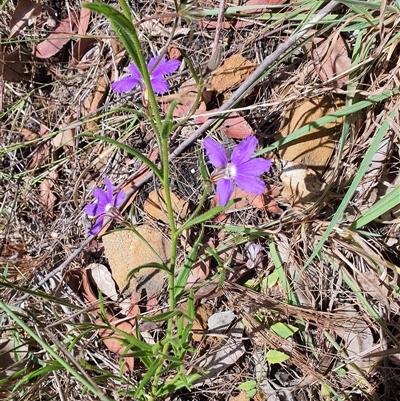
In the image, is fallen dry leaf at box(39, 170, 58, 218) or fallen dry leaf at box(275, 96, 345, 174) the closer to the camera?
fallen dry leaf at box(275, 96, 345, 174)

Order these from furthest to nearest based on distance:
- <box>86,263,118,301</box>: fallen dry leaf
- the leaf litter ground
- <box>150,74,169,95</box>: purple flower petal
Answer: <box>86,263,118,301</box>: fallen dry leaf → the leaf litter ground → <box>150,74,169,95</box>: purple flower petal

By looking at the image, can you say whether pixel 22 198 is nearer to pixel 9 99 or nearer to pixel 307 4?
pixel 9 99

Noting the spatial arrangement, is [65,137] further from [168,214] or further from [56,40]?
[168,214]

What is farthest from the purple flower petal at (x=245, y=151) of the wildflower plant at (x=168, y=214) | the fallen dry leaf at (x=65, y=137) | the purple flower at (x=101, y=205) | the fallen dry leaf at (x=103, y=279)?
the fallen dry leaf at (x=65, y=137)

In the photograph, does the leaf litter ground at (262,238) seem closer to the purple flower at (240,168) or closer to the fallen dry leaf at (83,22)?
the fallen dry leaf at (83,22)

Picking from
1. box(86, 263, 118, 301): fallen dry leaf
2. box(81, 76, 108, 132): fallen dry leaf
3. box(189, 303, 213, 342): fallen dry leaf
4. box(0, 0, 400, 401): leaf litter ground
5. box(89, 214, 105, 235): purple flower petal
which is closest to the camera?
box(89, 214, 105, 235): purple flower petal

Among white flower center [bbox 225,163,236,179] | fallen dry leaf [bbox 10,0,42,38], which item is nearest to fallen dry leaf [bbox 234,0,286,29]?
white flower center [bbox 225,163,236,179]

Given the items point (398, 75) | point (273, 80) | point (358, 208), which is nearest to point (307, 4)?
point (273, 80)

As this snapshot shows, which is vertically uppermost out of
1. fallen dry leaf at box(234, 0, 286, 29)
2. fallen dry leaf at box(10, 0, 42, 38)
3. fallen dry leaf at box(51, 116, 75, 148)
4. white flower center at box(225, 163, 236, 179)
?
fallen dry leaf at box(10, 0, 42, 38)

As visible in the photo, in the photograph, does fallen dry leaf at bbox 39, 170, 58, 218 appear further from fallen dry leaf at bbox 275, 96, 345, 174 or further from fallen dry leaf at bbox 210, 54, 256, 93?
fallen dry leaf at bbox 275, 96, 345, 174
